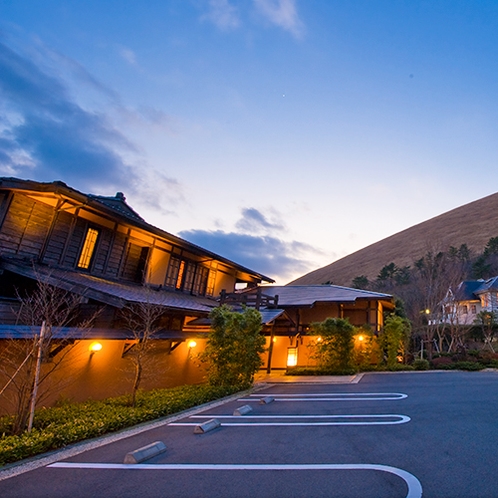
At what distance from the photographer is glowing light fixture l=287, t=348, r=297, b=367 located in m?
17.5

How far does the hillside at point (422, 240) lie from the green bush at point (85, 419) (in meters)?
53.4

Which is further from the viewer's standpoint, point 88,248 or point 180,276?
point 180,276

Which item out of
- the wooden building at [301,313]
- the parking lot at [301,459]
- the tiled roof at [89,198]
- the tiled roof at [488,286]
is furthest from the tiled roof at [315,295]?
the tiled roof at [488,286]

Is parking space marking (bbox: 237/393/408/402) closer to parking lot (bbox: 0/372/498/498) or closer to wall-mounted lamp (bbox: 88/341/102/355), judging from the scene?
parking lot (bbox: 0/372/498/498)

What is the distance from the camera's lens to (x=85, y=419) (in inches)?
227

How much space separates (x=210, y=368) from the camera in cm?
1066

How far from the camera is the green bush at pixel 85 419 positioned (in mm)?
4523

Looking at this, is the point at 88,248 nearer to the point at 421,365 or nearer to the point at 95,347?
the point at 95,347

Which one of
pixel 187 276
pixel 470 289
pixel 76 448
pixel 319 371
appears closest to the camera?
pixel 76 448

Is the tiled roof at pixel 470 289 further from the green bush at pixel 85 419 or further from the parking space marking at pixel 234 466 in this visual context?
the parking space marking at pixel 234 466

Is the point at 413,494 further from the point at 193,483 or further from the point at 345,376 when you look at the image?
the point at 345,376

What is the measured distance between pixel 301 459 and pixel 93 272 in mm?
9202

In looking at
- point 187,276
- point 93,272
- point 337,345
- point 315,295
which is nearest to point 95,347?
point 93,272

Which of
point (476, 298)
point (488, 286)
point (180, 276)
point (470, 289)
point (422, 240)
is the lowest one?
point (180, 276)
